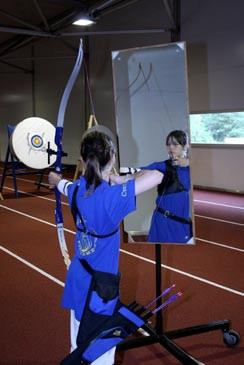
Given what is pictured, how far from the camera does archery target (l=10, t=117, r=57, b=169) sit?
8.64 meters

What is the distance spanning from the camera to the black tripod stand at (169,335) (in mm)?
2396

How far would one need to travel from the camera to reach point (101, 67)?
1199 centimetres

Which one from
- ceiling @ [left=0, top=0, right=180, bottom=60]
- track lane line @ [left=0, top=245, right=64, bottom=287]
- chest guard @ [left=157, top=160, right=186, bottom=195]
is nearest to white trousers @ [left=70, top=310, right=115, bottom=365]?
chest guard @ [left=157, top=160, right=186, bottom=195]

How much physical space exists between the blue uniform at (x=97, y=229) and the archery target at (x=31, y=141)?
6862 millimetres

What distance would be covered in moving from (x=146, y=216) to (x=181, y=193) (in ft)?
0.90

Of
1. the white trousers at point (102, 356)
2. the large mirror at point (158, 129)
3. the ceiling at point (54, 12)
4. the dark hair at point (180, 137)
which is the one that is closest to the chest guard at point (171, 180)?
the large mirror at point (158, 129)

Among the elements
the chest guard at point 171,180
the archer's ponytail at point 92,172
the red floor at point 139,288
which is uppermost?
the archer's ponytail at point 92,172

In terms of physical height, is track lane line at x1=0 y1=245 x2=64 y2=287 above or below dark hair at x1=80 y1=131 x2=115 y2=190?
below

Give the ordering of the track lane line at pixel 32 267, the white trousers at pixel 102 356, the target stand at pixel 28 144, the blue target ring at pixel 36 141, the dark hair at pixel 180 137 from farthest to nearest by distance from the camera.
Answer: the blue target ring at pixel 36 141 → the target stand at pixel 28 144 → the track lane line at pixel 32 267 → the dark hair at pixel 180 137 → the white trousers at pixel 102 356

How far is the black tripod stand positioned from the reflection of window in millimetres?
6185

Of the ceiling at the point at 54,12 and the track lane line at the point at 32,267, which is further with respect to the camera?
the ceiling at the point at 54,12

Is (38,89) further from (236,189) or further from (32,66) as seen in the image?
(236,189)

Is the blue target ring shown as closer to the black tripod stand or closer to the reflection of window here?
the reflection of window

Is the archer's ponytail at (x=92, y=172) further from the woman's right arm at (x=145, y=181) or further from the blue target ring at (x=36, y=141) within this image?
the blue target ring at (x=36, y=141)
